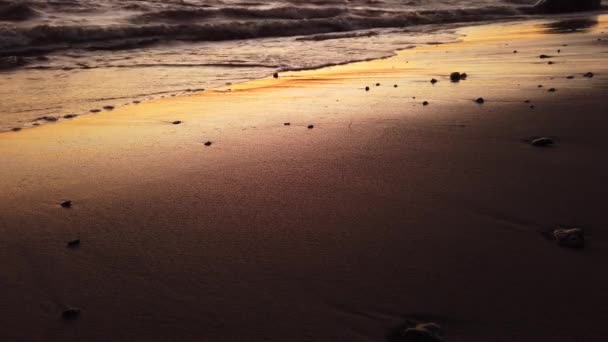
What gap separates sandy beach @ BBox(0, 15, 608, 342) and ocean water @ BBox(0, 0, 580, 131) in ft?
5.65

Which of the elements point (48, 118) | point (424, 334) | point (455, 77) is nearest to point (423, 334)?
point (424, 334)

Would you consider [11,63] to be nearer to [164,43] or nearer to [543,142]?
[164,43]

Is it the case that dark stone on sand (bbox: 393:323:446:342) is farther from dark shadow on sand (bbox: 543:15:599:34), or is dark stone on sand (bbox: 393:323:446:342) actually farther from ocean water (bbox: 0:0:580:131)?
dark shadow on sand (bbox: 543:15:599:34)

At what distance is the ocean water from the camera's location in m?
5.29

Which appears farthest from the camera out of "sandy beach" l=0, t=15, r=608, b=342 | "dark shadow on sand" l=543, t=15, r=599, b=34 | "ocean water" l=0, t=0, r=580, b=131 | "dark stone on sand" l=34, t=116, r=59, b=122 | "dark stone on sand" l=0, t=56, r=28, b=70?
"dark shadow on sand" l=543, t=15, r=599, b=34

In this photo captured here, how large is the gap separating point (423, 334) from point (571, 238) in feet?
2.35

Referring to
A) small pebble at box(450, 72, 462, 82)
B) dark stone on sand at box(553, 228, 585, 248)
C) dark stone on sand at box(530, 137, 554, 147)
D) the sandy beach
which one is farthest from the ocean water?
dark stone on sand at box(553, 228, 585, 248)

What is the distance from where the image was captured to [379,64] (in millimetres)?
6547

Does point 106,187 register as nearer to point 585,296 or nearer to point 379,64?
point 585,296

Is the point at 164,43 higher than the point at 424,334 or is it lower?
higher

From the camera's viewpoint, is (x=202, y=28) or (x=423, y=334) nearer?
(x=423, y=334)

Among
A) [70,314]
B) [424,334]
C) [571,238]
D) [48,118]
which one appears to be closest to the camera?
[424,334]

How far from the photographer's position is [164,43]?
426 inches

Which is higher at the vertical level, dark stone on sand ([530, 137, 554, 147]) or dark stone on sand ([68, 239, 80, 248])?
dark stone on sand ([530, 137, 554, 147])
